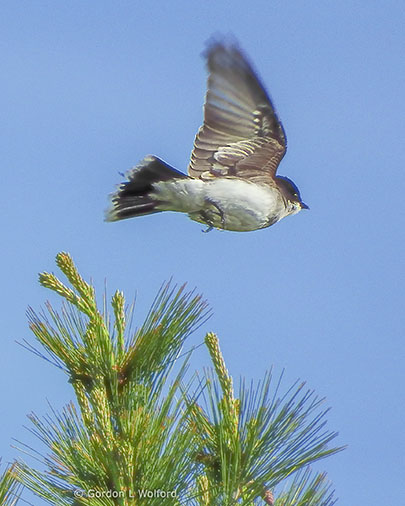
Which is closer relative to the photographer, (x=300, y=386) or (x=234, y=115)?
(x=300, y=386)

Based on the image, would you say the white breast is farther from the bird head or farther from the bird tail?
the bird head

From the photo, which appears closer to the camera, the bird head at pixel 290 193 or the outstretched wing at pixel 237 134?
the outstretched wing at pixel 237 134

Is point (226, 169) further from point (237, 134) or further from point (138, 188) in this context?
point (138, 188)

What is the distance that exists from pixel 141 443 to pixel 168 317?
547 millimetres

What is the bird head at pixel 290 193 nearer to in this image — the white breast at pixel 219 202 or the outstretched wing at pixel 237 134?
the outstretched wing at pixel 237 134

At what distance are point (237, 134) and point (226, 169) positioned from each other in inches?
11.5

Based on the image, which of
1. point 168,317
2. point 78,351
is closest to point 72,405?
point 78,351

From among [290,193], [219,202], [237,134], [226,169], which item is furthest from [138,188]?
[290,193]

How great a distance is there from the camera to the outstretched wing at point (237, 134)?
7.88 m

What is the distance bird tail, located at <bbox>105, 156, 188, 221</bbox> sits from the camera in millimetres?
7762

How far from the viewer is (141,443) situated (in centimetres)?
395

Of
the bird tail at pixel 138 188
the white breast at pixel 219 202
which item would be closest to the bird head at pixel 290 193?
the white breast at pixel 219 202

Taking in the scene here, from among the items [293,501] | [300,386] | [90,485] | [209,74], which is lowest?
[90,485]

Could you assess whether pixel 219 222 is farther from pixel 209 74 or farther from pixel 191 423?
pixel 191 423
